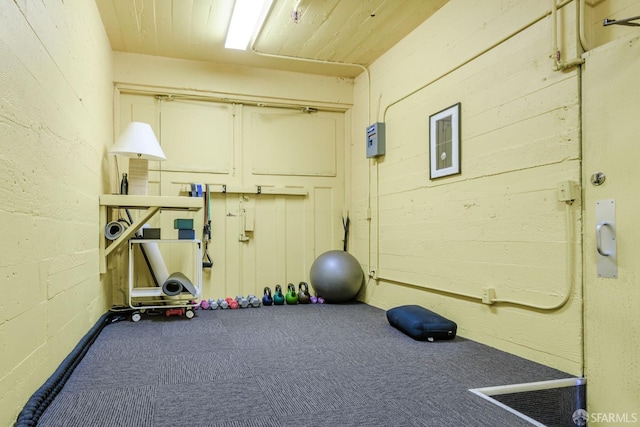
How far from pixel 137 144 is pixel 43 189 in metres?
1.79

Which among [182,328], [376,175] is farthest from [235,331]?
[376,175]

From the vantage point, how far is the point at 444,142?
355cm

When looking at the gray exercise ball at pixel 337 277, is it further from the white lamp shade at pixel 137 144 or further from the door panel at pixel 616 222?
the door panel at pixel 616 222

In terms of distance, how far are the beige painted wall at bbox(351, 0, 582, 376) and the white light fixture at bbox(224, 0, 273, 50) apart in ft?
4.49

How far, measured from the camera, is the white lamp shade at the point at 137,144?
376 cm

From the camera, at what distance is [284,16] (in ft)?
12.6

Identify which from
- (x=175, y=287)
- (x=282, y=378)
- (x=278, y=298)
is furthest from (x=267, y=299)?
(x=282, y=378)

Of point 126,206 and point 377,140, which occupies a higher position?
point 377,140

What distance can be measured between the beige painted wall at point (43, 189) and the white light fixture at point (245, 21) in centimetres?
113

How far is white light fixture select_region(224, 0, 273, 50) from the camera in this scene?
11.9ft

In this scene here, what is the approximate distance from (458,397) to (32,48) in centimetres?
250

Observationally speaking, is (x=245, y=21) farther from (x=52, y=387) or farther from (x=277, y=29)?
(x=52, y=387)

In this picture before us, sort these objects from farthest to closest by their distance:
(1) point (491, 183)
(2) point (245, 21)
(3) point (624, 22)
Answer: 1. (2) point (245, 21)
2. (1) point (491, 183)
3. (3) point (624, 22)

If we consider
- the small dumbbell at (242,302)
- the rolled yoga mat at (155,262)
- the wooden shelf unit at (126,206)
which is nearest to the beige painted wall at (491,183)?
the small dumbbell at (242,302)
